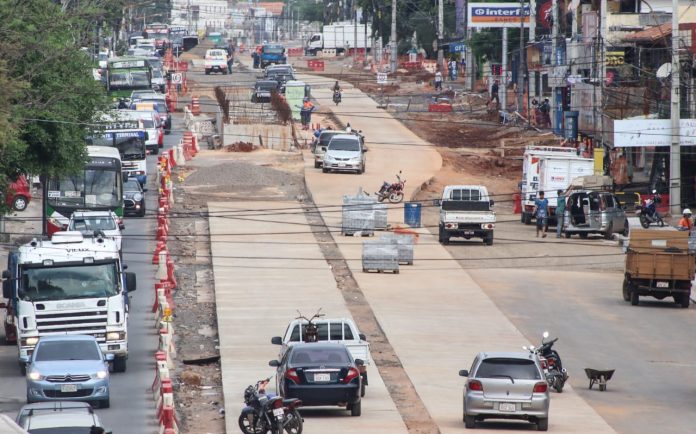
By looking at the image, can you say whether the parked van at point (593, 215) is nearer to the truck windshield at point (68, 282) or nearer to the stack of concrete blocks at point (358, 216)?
the stack of concrete blocks at point (358, 216)

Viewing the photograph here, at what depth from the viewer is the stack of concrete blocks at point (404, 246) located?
50719 millimetres

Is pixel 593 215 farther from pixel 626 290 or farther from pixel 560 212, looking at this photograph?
pixel 626 290

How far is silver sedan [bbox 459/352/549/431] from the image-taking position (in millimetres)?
26609

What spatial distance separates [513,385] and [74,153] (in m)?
22.7

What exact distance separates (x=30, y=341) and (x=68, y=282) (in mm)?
1507

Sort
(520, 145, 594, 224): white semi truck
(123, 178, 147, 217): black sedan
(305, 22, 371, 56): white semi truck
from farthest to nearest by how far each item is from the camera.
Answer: (305, 22, 371, 56): white semi truck < (520, 145, 594, 224): white semi truck < (123, 178, 147, 217): black sedan

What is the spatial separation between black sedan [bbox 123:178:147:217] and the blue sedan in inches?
1042

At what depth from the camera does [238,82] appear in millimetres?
118938

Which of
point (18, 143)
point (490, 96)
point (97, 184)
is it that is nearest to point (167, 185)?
point (97, 184)

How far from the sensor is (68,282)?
1298 inches

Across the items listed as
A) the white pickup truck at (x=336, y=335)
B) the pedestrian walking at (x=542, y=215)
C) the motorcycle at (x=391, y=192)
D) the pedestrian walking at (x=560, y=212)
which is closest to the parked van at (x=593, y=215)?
the pedestrian walking at (x=560, y=212)

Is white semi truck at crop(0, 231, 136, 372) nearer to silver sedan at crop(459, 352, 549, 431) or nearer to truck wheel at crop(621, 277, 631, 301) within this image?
silver sedan at crop(459, 352, 549, 431)

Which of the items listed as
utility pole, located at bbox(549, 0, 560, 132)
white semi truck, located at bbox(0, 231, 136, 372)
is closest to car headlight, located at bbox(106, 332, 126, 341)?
white semi truck, located at bbox(0, 231, 136, 372)

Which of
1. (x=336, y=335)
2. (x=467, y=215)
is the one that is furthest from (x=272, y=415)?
(x=467, y=215)
